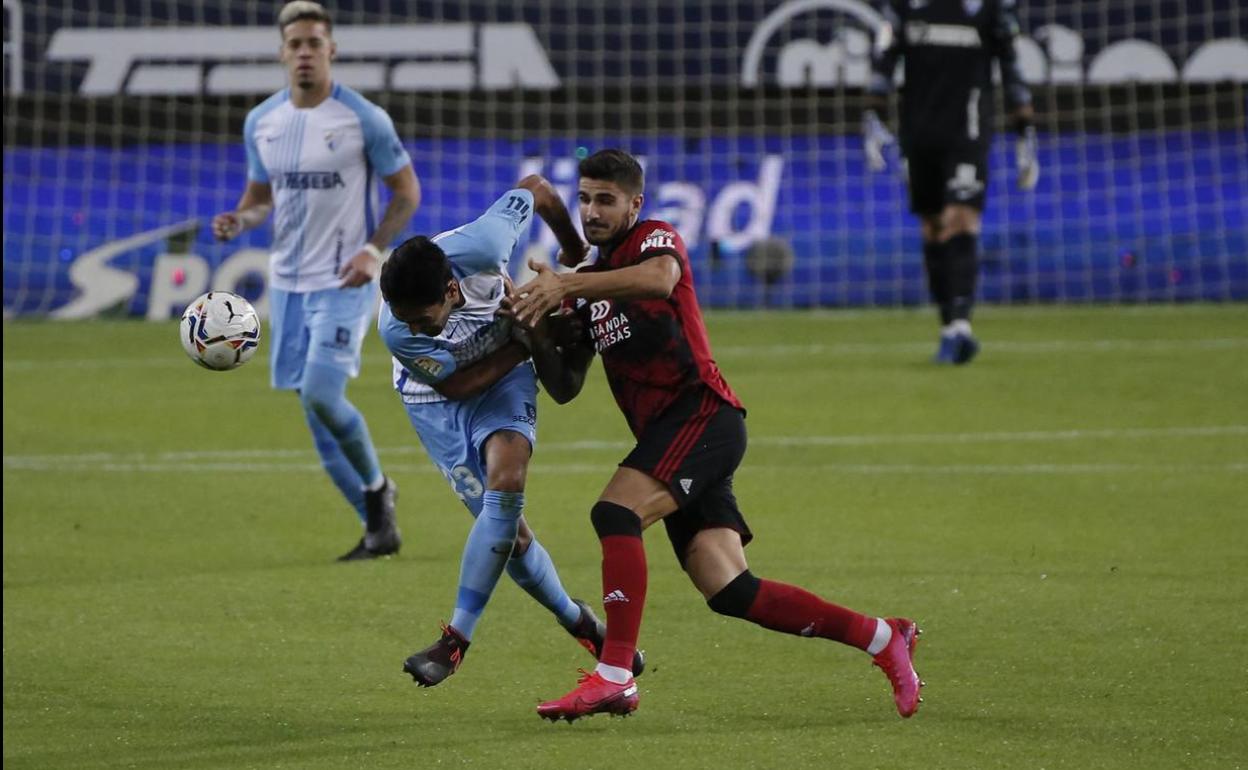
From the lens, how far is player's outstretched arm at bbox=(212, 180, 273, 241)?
28.5 ft

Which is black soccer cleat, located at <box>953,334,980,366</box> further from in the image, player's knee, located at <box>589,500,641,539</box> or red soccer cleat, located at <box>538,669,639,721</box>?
red soccer cleat, located at <box>538,669,639,721</box>

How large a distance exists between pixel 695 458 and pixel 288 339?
11.8 ft

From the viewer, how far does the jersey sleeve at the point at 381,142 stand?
9219mm

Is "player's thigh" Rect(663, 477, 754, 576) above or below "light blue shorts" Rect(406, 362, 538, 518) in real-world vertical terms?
below

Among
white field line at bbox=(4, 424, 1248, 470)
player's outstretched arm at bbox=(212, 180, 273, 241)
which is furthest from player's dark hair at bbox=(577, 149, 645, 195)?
white field line at bbox=(4, 424, 1248, 470)

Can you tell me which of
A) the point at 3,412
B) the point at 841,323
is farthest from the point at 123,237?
the point at 841,323

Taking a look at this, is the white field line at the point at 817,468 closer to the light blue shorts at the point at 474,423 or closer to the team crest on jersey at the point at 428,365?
the light blue shorts at the point at 474,423

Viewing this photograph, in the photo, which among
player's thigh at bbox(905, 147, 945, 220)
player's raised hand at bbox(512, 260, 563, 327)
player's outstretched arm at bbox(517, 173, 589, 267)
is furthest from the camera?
player's thigh at bbox(905, 147, 945, 220)

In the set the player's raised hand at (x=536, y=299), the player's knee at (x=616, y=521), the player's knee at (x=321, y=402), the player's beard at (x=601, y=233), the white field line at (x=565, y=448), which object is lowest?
the white field line at (x=565, y=448)

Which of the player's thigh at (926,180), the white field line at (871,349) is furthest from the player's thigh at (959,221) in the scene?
the white field line at (871,349)


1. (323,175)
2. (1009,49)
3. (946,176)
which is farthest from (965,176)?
(323,175)

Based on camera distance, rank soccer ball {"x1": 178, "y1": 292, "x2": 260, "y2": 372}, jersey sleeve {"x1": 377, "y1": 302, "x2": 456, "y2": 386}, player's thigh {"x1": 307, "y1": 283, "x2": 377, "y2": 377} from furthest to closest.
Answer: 1. player's thigh {"x1": 307, "y1": 283, "x2": 377, "y2": 377}
2. soccer ball {"x1": 178, "y1": 292, "x2": 260, "y2": 372}
3. jersey sleeve {"x1": 377, "y1": 302, "x2": 456, "y2": 386}

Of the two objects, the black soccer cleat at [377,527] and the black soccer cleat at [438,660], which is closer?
the black soccer cleat at [438,660]

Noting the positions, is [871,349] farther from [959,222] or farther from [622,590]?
[622,590]
